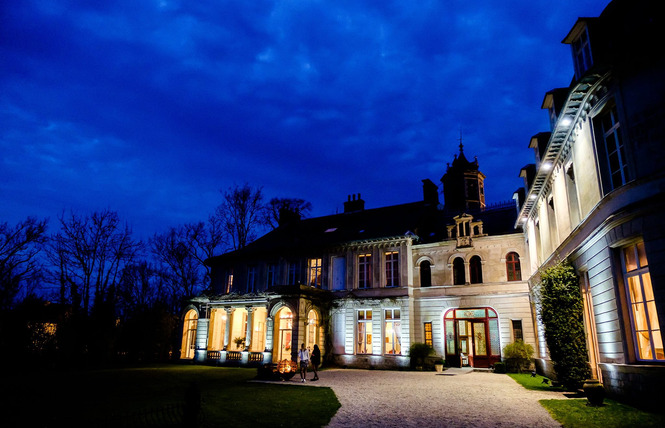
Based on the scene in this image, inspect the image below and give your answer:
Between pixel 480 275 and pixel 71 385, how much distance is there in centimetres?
2045

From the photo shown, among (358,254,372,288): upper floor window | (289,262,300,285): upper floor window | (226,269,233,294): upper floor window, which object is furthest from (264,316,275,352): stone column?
(226,269,233,294): upper floor window

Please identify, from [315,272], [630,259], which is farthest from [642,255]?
[315,272]

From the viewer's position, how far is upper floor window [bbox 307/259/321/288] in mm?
27062

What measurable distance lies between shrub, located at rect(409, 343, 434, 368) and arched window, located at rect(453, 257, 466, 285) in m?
4.27

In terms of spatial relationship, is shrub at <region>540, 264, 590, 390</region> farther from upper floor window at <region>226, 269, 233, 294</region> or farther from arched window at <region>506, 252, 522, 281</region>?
upper floor window at <region>226, 269, 233, 294</region>

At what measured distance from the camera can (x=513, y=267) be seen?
904 inches

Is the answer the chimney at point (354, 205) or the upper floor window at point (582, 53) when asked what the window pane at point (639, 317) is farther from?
the chimney at point (354, 205)

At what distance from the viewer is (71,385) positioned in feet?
47.1

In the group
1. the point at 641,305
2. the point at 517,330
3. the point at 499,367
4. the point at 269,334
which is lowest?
the point at 499,367

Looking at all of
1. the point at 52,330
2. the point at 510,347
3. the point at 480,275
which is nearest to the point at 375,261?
the point at 480,275

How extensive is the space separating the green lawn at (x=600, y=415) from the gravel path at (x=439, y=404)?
30cm

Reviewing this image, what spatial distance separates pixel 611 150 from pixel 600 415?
20.6ft

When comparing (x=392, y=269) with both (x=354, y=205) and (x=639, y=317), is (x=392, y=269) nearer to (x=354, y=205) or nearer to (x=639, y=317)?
(x=354, y=205)

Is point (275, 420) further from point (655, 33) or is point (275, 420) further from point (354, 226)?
point (354, 226)
